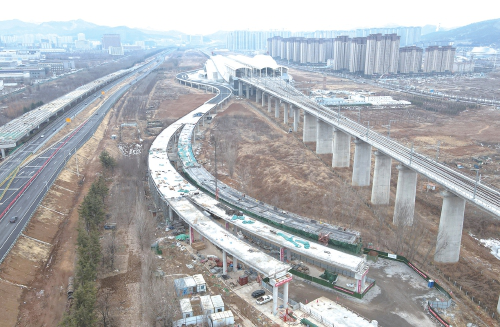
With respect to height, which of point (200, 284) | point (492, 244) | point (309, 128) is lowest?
point (492, 244)

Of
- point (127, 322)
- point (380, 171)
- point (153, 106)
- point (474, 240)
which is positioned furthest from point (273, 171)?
point (153, 106)

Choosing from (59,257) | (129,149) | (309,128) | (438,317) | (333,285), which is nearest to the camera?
(438,317)

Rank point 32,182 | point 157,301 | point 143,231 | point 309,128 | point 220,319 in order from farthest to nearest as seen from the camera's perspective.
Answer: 1. point 309,128
2. point 32,182
3. point 143,231
4. point 157,301
5. point 220,319

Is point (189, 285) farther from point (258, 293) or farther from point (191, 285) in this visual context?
point (258, 293)

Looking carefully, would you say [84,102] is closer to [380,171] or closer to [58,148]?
[58,148]

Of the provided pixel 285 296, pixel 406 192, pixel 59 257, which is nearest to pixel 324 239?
pixel 285 296

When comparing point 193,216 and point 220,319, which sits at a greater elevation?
point 193,216
